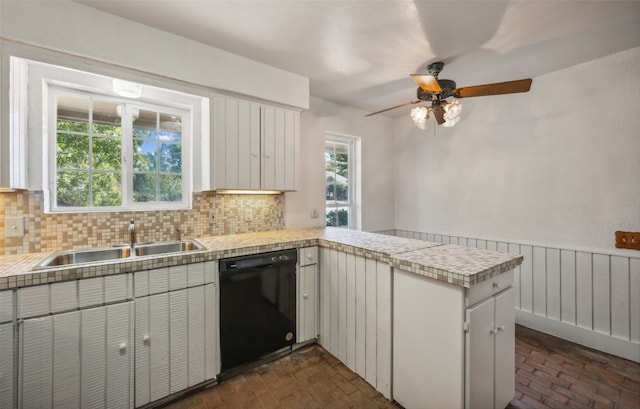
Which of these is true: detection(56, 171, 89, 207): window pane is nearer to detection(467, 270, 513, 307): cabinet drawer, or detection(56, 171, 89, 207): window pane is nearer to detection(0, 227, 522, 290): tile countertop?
detection(0, 227, 522, 290): tile countertop

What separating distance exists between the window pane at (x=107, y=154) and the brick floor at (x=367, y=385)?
1797 millimetres

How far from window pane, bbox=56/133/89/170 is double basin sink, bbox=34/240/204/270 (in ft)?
2.15

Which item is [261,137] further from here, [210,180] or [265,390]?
[265,390]

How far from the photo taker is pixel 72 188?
6.69ft

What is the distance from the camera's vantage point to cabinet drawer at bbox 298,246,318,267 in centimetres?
228

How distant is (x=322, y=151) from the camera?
3316mm

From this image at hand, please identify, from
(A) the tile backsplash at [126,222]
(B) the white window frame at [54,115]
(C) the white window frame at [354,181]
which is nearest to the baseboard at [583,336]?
(C) the white window frame at [354,181]

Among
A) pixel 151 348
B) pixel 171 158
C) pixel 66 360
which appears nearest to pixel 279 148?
pixel 171 158

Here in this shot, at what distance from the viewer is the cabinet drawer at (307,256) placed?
7.48ft

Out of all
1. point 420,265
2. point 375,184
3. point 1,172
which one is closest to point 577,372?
point 420,265

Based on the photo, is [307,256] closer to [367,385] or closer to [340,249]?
[340,249]

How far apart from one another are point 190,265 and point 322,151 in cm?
204

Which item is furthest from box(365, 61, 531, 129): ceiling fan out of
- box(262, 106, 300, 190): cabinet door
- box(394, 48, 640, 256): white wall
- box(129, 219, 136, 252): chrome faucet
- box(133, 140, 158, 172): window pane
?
box(129, 219, 136, 252): chrome faucet

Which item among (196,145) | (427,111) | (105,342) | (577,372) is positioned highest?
(427,111)
